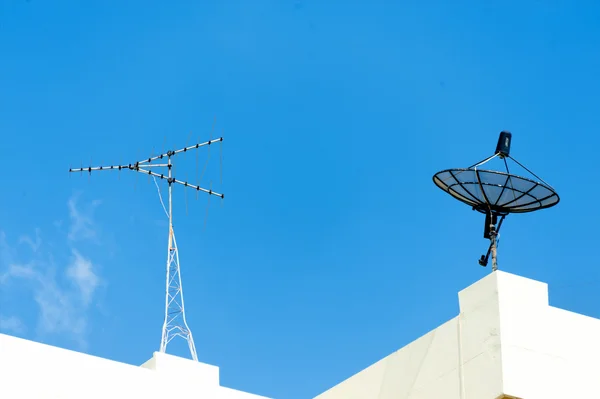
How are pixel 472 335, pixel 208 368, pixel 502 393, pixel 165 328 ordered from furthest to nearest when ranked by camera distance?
pixel 165 328 < pixel 208 368 < pixel 472 335 < pixel 502 393

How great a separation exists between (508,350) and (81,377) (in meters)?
6.58

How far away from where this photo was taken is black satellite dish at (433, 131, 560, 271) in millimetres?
18562

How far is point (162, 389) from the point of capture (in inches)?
726

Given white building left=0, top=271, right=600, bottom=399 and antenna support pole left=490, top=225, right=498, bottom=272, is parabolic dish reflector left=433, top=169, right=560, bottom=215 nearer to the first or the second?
antenna support pole left=490, top=225, right=498, bottom=272

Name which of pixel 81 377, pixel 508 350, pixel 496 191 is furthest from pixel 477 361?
pixel 81 377

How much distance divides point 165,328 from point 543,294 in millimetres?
7834

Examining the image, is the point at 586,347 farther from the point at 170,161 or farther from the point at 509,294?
the point at 170,161

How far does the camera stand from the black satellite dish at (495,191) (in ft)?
60.9

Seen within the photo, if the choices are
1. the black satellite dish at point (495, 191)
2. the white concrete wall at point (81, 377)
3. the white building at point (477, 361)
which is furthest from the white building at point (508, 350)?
the white concrete wall at point (81, 377)

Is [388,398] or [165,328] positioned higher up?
[165,328]

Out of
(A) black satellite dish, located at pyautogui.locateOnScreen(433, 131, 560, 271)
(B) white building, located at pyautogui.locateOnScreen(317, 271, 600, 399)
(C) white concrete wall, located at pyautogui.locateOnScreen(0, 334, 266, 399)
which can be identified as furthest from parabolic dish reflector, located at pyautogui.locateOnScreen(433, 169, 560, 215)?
(C) white concrete wall, located at pyautogui.locateOnScreen(0, 334, 266, 399)

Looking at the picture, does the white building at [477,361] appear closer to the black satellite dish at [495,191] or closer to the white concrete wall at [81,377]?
the white concrete wall at [81,377]

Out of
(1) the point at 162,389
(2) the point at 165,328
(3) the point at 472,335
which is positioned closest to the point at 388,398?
(3) the point at 472,335

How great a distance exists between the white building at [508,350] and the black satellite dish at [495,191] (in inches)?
71.4
